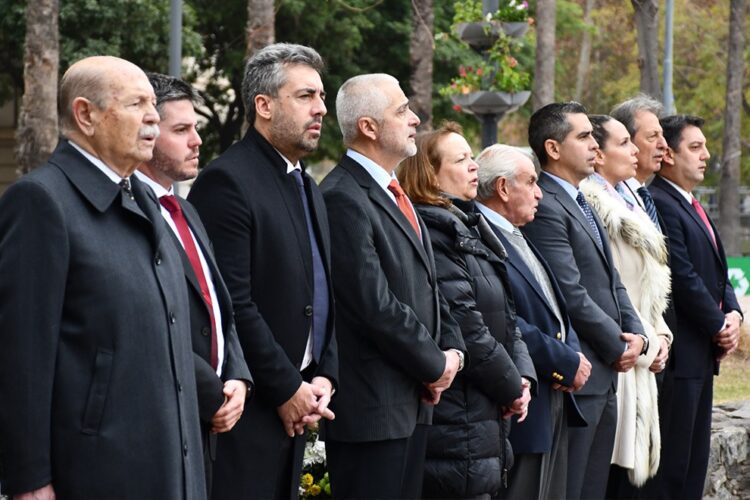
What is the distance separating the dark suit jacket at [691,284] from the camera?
26.8 ft

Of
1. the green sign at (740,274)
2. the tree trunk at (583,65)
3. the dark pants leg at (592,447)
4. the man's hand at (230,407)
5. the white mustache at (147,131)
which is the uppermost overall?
the tree trunk at (583,65)

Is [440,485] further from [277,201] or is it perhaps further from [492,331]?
[277,201]

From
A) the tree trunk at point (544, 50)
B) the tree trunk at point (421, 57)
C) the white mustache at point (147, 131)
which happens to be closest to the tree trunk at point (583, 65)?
the tree trunk at point (421, 57)

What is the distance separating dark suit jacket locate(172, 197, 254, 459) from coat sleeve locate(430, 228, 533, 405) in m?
1.32

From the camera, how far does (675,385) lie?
8242 millimetres

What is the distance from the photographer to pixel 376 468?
5586 mm

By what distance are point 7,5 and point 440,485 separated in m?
22.4

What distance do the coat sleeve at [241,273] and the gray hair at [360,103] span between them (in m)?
0.84

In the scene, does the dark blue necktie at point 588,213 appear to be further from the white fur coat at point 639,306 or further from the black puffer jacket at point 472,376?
the black puffer jacket at point 472,376

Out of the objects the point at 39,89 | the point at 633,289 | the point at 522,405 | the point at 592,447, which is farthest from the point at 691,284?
the point at 39,89

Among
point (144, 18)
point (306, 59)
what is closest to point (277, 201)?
point (306, 59)

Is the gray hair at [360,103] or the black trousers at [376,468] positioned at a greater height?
Result: the gray hair at [360,103]

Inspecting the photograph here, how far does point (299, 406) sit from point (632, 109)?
13.1ft

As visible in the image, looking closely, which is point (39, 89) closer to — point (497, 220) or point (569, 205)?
point (569, 205)
